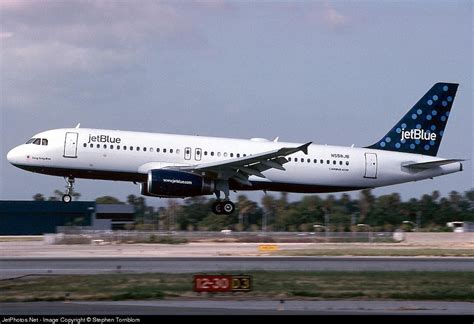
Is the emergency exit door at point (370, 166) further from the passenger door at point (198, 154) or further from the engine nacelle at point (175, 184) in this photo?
the passenger door at point (198, 154)

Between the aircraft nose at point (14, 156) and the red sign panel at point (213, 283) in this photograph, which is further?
the aircraft nose at point (14, 156)

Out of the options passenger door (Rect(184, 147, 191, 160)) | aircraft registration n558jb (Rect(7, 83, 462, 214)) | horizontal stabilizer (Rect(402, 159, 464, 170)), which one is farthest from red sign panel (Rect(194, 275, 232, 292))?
horizontal stabilizer (Rect(402, 159, 464, 170))

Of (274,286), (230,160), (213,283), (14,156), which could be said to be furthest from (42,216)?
(213,283)

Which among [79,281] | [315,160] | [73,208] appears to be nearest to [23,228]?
[73,208]

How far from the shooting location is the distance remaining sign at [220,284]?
25.2 meters

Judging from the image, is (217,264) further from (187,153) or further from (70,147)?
(70,147)

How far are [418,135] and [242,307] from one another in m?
27.0

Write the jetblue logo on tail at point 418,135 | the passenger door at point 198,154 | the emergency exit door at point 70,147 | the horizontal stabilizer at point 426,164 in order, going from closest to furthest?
the emergency exit door at point 70,147
the passenger door at point 198,154
the horizontal stabilizer at point 426,164
the jetblue logo on tail at point 418,135

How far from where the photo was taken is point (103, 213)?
89438 mm

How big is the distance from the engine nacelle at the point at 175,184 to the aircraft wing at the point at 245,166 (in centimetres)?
47

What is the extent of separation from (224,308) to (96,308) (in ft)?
9.94

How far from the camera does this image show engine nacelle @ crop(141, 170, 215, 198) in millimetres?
40781

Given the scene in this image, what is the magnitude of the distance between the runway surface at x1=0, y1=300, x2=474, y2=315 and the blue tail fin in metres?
23.2

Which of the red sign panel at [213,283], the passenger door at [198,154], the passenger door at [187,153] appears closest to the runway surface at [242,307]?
the red sign panel at [213,283]
